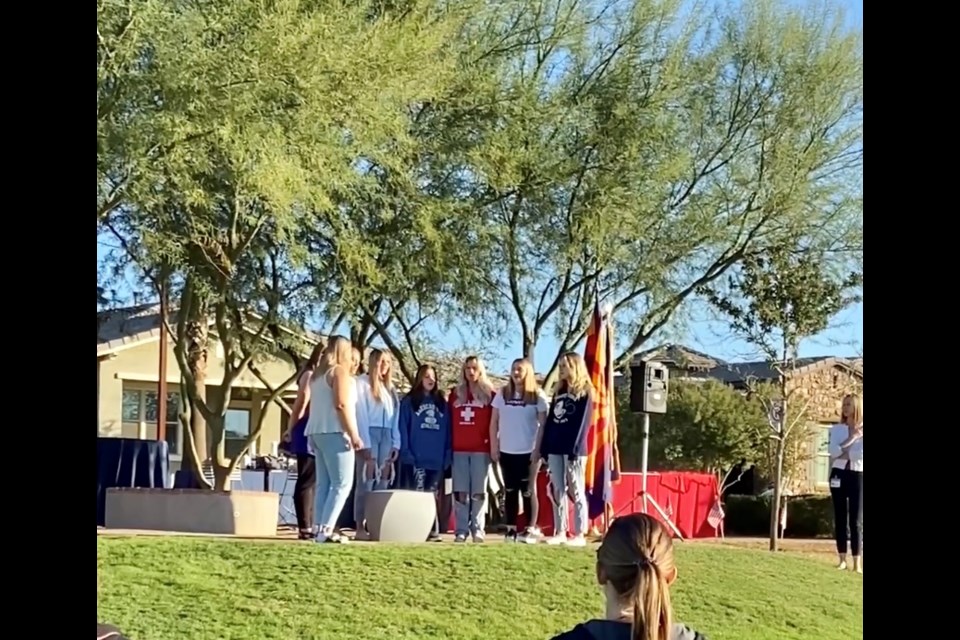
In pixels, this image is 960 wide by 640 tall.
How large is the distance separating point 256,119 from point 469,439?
4899mm

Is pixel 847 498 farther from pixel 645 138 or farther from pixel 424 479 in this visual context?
pixel 645 138

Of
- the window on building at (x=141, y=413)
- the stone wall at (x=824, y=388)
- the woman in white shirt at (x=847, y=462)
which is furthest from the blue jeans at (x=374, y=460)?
the window on building at (x=141, y=413)

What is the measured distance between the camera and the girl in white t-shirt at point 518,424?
9672mm

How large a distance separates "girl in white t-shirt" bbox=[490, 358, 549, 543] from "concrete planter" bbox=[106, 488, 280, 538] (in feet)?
6.99

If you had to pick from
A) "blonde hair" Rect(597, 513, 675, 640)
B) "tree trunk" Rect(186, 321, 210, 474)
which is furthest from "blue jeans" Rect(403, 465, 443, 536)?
"tree trunk" Rect(186, 321, 210, 474)

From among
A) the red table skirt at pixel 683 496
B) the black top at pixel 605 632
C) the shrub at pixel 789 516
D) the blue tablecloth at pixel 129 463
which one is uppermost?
the black top at pixel 605 632

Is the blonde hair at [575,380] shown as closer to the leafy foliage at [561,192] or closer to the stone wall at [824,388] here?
the leafy foliage at [561,192]

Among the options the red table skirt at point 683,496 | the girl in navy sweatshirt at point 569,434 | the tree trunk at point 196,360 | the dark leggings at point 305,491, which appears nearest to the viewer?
the girl in navy sweatshirt at point 569,434

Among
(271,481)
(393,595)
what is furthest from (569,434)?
(271,481)

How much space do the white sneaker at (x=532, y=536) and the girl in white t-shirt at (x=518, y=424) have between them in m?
0.03

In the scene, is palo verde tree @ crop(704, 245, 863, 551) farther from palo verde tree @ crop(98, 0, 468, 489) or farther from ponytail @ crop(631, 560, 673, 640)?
ponytail @ crop(631, 560, 673, 640)

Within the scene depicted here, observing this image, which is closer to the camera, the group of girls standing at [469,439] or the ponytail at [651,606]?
the ponytail at [651,606]
